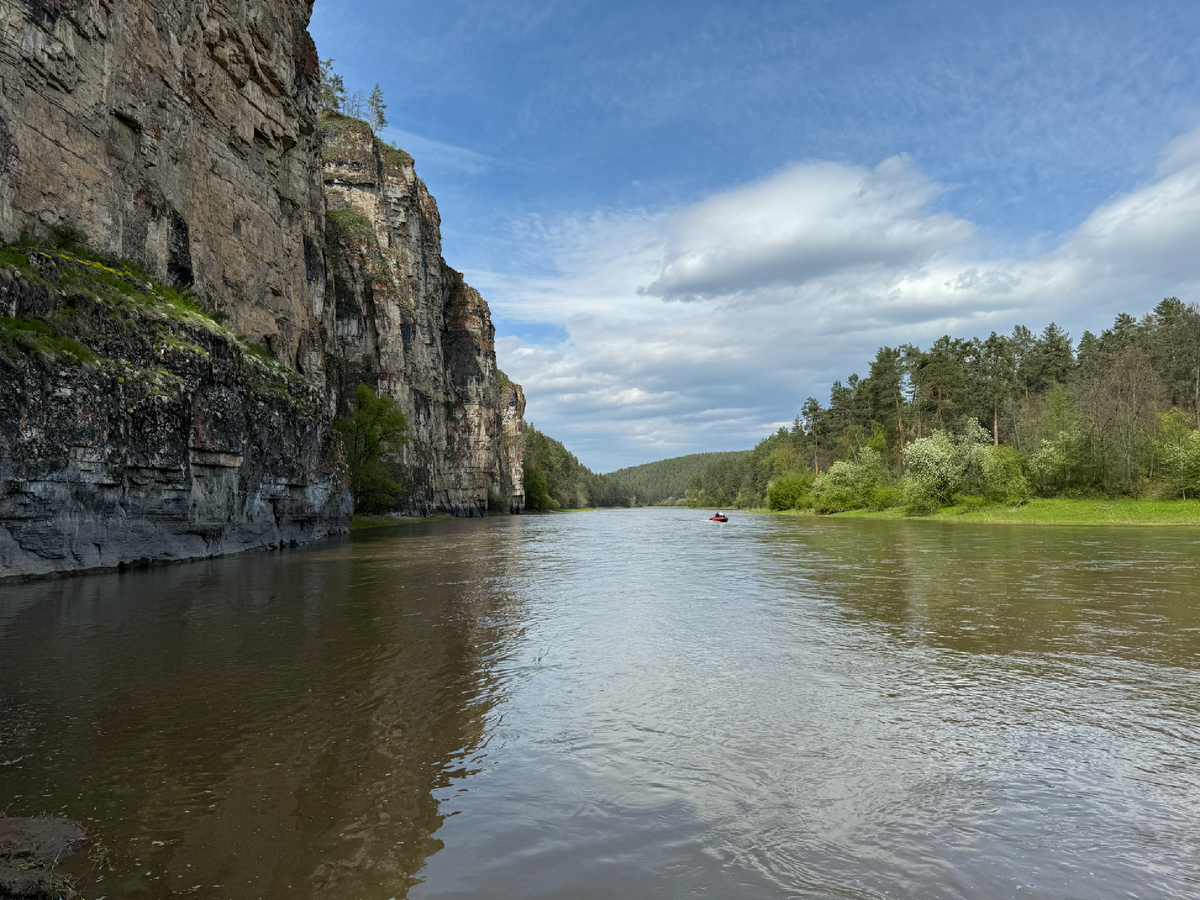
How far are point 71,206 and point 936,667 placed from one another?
33.3 meters

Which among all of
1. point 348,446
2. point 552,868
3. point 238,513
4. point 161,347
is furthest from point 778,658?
point 348,446

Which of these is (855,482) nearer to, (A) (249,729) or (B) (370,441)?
(B) (370,441)

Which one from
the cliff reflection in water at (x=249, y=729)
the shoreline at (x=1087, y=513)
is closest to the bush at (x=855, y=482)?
the shoreline at (x=1087, y=513)

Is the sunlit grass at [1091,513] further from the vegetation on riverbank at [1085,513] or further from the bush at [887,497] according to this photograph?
the bush at [887,497]

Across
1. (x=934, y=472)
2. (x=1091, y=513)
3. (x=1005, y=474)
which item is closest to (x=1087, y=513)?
(x=1091, y=513)

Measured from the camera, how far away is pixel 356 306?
7612 cm

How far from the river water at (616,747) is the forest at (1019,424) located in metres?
49.0

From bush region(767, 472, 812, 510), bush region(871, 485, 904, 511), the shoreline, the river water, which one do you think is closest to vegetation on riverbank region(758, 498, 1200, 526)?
the shoreline

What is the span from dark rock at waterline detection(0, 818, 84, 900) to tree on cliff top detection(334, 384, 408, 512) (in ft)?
187

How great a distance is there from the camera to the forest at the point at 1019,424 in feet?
186

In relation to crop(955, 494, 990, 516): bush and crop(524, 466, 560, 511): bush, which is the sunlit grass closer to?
crop(955, 494, 990, 516): bush

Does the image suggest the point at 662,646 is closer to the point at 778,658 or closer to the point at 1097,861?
the point at 778,658

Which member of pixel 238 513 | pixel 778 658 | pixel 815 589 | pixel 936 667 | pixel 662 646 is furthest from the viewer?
pixel 238 513

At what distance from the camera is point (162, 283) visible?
32062mm
